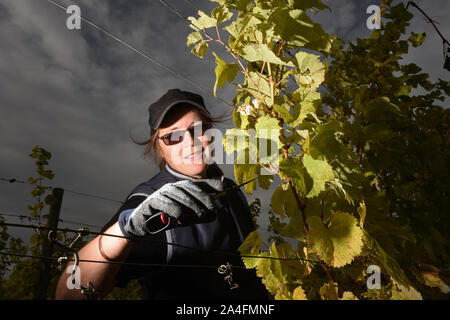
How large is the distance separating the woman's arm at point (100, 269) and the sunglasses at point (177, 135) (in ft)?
1.56

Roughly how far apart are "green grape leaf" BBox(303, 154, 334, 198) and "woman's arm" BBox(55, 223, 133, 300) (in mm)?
774

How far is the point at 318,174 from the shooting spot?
594mm

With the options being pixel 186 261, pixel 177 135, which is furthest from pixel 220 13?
pixel 186 261

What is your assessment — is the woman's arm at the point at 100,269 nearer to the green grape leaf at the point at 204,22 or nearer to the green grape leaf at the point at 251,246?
the green grape leaf at the point at 251,246

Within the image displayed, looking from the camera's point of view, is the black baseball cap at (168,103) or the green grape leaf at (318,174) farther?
the black baseball cap at (168,103)

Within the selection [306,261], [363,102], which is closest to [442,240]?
[363,102]

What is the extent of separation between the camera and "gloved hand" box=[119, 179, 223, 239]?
97 centimetres

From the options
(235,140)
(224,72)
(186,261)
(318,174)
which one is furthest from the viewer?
(186,261)

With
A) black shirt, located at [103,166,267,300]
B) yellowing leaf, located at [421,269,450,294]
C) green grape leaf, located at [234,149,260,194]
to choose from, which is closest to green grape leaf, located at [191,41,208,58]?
green grape leaf, located at [234,149,260,194]

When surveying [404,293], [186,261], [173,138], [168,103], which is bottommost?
[404,293]

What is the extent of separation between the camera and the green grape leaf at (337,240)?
0.60 meters

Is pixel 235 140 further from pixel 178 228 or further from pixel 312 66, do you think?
pixel 178 228

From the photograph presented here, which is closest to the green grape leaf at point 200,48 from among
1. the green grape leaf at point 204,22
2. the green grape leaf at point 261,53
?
the green grape leaf at point 204,22

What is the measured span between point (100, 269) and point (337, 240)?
2.97 feet
